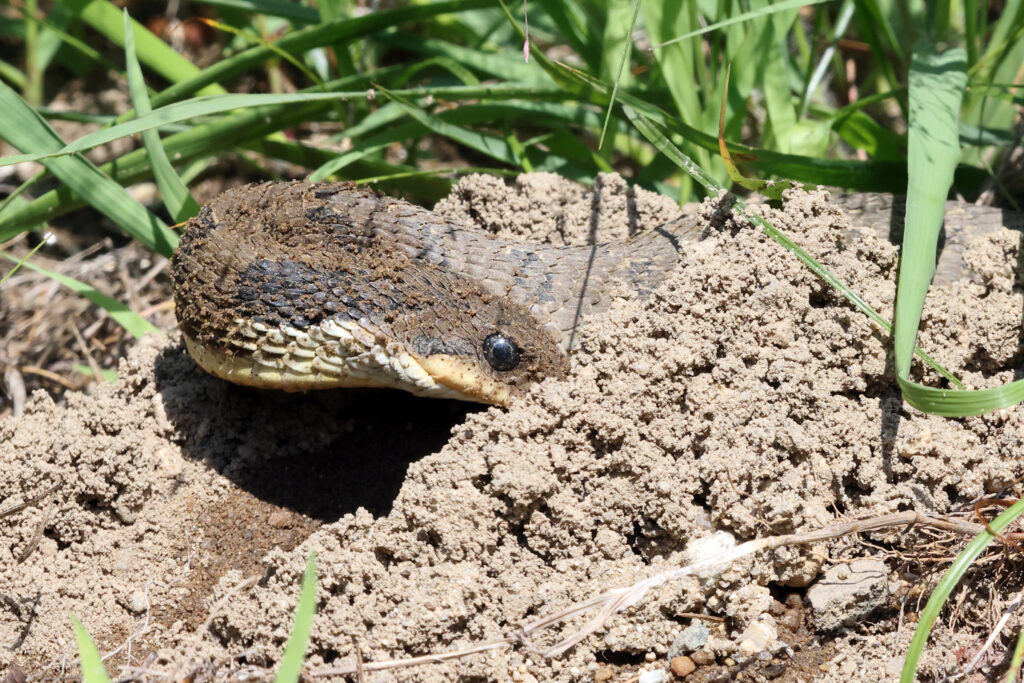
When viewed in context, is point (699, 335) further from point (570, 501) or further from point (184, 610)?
point (184, 610)

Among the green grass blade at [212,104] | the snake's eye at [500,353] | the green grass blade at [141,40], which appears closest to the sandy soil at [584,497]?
Result: the snake's eye at [500,353]

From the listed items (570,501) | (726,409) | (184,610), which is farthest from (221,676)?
(726,409)

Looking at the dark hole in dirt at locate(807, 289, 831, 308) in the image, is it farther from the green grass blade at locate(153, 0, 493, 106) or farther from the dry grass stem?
the green grass blade at locate(153, 0, 493, 106)

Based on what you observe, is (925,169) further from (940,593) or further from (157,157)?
(157,157)

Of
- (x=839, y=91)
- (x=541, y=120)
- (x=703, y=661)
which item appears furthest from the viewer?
(x=839, y=91)

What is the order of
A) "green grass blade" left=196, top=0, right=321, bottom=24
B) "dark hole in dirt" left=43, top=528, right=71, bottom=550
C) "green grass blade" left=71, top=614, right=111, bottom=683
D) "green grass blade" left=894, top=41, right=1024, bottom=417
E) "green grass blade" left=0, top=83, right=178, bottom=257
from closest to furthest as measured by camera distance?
"green grass blade" left=71, top=614, right=111, bottom=683
"green grass blade" left=894, top=41, right=1024, bottom=417
"dark hole in dirt" left=43, top=528, right=71, bottom=550
"green grass blade" left=0, top=83, right=178, bottom=257
"green grass blade" left=196, top=0, right=321, bottom=24

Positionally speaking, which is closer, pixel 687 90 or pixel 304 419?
pixel 304 419

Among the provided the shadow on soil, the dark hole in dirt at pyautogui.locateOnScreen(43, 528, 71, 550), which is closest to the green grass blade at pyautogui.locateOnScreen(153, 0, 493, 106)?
the shadow on soil
